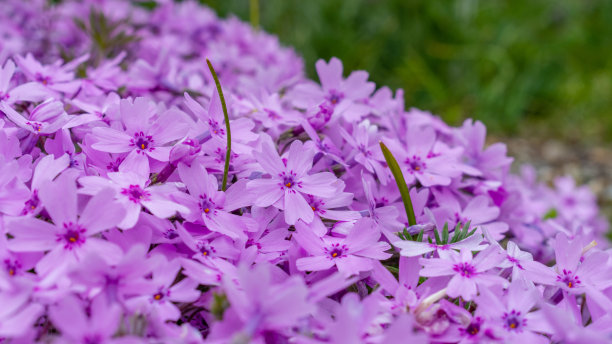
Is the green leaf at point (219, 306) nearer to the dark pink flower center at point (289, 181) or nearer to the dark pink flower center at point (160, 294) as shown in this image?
the dark pink flower center at point (160, 294)

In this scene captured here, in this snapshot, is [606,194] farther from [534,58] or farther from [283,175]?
[283,175]

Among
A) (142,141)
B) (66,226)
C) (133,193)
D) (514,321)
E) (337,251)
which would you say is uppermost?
(514,321)

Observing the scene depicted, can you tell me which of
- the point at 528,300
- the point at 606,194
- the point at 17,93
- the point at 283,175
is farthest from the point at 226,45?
the point at 606,194

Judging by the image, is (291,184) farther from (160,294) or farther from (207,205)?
(160,294)

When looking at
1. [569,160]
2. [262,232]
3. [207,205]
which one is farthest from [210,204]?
[569,160]

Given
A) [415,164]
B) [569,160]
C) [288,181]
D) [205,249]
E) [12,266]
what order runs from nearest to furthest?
[12,266]
[205,249]
[288,181]
[415,164]
[569,160]

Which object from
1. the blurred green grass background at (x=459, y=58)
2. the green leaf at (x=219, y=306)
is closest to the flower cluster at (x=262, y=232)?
the green leaf at (x=219, y=306)
